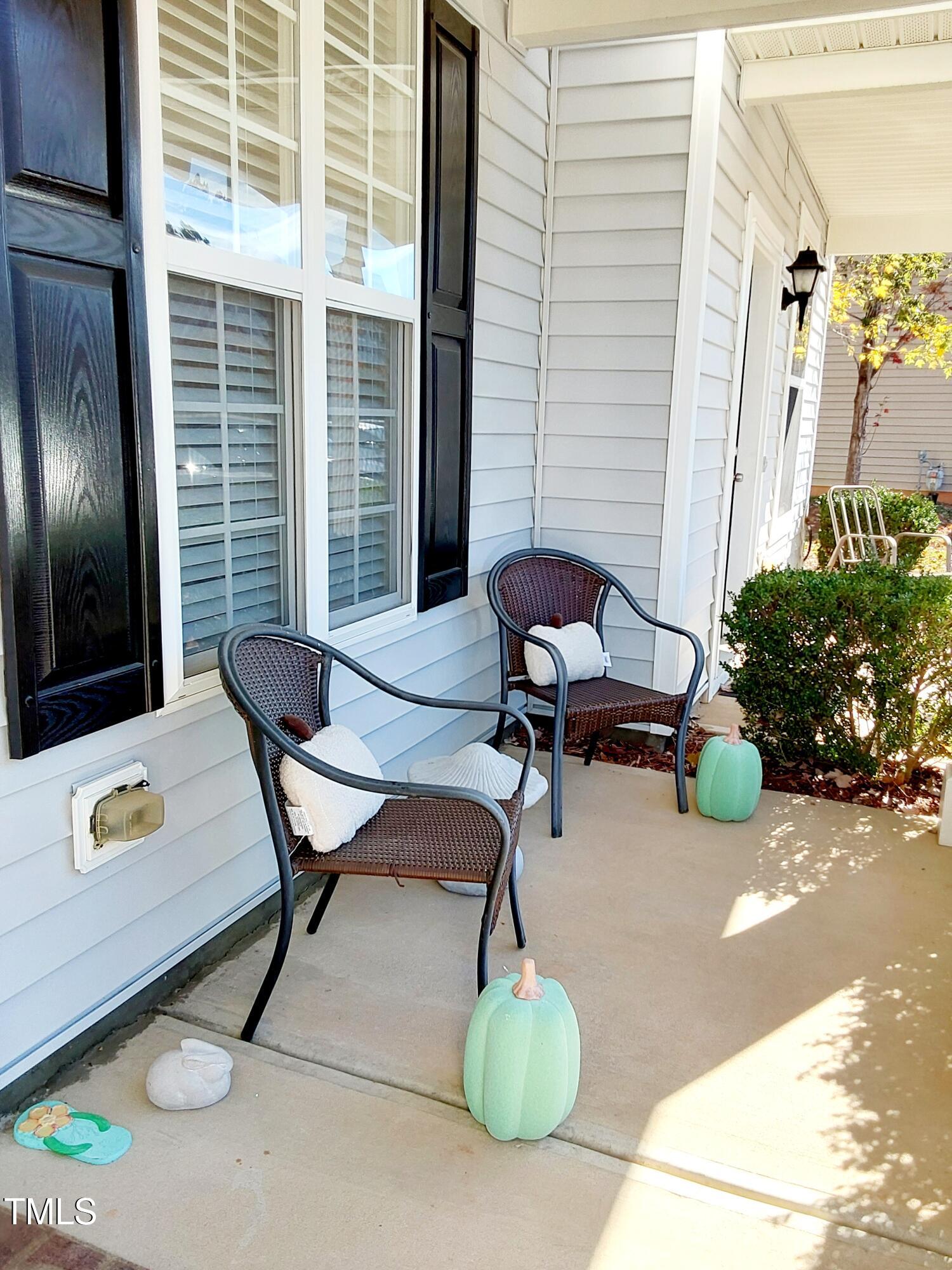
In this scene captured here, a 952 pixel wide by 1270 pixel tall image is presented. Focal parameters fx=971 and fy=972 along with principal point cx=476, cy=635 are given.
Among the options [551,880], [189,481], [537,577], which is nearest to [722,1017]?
[551,880]

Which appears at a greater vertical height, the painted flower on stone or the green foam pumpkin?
the green foam pumpkin

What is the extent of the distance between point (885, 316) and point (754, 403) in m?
6.42

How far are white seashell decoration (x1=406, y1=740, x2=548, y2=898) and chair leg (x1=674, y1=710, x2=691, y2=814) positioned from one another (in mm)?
689

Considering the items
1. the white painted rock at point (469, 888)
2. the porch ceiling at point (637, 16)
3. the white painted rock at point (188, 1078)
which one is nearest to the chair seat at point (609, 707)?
the white painted rock at point (469, 888)

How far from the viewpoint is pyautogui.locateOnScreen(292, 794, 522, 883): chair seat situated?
210cm

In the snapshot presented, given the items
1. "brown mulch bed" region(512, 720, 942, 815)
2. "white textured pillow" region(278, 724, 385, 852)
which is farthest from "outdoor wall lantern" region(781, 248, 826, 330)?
"white textured pillow" region(278, 724, 385, 852)

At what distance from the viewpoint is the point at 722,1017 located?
2223 mm

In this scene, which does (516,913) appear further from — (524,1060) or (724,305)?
(724,305)

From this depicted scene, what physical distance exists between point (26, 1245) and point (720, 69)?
3926mm

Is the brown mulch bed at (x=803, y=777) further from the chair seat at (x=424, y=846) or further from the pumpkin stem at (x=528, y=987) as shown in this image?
the pumpkin stem at (x=528, y=987)

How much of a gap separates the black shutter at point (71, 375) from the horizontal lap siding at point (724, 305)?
259 centimetres

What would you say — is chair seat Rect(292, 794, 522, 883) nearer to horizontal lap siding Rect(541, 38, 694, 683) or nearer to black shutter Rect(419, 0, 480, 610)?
black shutter Rect(419, 0, 480, 610)

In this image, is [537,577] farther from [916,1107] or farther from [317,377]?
[916,1107]

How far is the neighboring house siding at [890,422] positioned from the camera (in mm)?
12898
